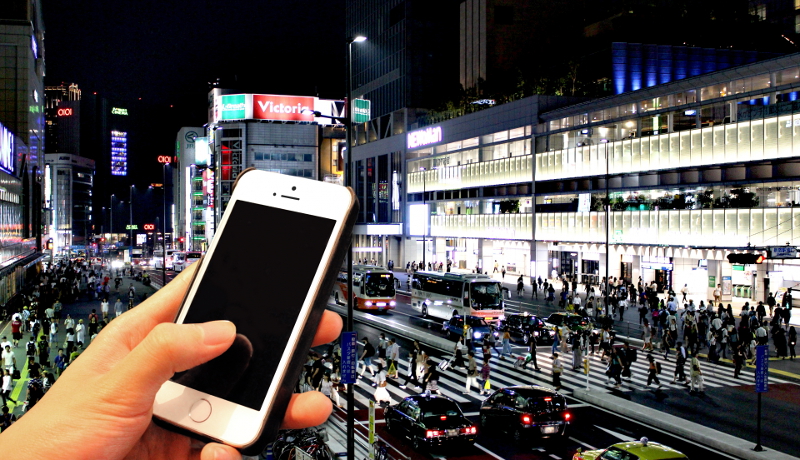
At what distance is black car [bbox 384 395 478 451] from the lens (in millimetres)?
16938

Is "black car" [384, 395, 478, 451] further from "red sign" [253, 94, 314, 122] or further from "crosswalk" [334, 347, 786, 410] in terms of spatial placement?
"red sign" [253, 94, 314, 122]

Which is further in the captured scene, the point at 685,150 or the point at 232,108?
the point at 232,108

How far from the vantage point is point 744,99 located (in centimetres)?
4631

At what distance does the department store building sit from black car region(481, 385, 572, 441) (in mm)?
24847

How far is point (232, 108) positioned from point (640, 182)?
289ft

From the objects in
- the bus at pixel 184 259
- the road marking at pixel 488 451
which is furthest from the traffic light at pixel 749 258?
the bus at pixel 184 259

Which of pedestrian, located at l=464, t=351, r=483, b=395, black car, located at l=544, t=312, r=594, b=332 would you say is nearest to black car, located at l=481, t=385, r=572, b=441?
pedestrian, located at l=464, t=351, r=483, b=395

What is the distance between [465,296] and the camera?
37.8m

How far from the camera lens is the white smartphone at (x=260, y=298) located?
10.3ft

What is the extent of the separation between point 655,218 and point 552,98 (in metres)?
18.9

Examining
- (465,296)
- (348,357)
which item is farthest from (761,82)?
(348,357)

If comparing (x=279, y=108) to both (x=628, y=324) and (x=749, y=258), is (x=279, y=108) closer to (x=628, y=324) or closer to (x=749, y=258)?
(x=628, y=324)

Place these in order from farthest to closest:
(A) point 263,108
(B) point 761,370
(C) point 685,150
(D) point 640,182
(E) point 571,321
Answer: (A) point 263,108 < (D) point 640,182 < (C) point 685,150 < (E) point 571,321 < (B) point 761,370

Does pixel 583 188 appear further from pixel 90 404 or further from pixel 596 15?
pixel 90 404
